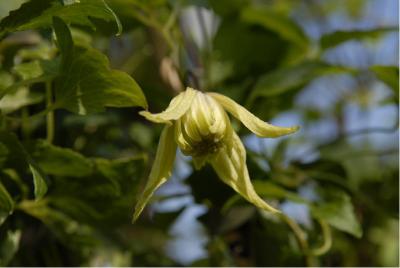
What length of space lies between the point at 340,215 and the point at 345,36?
0.74 ft

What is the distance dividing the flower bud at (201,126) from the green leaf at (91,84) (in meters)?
0.03

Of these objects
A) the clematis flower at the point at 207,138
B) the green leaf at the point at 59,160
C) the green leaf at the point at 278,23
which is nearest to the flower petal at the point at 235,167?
the clematis flower at the point at 207,138

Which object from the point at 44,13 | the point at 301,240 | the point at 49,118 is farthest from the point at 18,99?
the point at 301,240

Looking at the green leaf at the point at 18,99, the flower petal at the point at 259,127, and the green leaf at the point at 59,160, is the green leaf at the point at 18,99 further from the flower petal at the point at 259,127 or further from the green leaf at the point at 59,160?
the flower petal at the point at 259,127

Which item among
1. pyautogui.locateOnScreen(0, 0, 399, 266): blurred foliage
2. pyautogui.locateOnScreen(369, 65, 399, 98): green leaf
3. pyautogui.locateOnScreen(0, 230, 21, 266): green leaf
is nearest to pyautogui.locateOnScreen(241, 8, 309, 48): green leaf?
pyautogui.locateOnScreen(0, 0, 399, 266): blurred foliage

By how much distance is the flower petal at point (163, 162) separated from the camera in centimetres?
51

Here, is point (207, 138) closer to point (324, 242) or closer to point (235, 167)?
point (235, 167)

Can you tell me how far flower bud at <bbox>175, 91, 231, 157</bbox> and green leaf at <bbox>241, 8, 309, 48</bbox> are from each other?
0.30 m

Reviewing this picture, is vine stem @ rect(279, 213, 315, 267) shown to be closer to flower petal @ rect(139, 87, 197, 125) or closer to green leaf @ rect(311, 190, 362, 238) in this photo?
green leaf @ rect(311, 190, 362, 238)

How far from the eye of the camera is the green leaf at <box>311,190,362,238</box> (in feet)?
2.28

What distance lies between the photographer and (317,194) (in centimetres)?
81

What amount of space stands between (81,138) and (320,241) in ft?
0.95

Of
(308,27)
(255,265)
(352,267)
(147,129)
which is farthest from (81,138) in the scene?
(308,27)

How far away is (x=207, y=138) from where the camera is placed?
53cm
